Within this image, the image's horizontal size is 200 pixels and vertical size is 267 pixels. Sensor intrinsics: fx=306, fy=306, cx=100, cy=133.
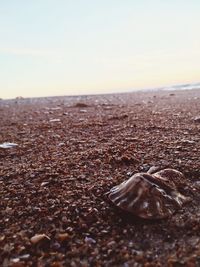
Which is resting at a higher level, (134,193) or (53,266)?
(134,193)

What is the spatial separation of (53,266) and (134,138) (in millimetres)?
2280

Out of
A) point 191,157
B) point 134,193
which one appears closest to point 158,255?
point 134,193

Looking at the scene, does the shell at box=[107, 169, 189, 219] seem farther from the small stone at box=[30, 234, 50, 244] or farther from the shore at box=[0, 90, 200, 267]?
the small stone at box=[30, 234, 50, 244]

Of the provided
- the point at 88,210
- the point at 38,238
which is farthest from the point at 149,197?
the point at 38,238

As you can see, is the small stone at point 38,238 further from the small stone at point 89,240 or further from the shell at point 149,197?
the shell at point 149,197

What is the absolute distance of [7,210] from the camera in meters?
1.80

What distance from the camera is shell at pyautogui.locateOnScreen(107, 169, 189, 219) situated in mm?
1596

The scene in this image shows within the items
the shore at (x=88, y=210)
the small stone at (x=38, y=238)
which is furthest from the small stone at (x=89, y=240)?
the small stone at (x=38, y=238)

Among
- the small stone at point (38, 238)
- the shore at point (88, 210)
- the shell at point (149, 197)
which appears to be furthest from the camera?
the shell at point (149, 197)

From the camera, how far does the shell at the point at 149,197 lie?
5.24 feet

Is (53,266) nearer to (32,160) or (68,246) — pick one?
(68,246)

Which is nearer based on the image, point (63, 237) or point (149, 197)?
point (63, 237)

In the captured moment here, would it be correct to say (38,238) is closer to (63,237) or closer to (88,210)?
(63,237)

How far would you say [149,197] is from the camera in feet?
5.36
